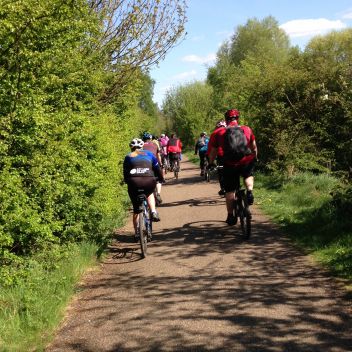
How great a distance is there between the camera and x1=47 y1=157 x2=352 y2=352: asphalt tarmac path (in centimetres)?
398

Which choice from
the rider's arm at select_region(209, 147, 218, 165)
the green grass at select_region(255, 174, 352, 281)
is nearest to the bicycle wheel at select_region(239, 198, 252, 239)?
the green grass at select_region(255, 174, 352, 281)

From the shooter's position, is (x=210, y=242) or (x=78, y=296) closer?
(x=78, y=296)

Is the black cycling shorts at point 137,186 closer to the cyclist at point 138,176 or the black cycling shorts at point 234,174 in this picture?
the cyclist at point 138,176

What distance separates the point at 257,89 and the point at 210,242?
9.97 meters

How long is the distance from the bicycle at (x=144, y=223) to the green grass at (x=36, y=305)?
3.73 feet

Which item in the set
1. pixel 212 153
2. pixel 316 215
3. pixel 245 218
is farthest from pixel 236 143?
pixel 316 215

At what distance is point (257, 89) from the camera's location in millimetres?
16234

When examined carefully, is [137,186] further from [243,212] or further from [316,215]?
[316,215]

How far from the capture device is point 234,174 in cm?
776

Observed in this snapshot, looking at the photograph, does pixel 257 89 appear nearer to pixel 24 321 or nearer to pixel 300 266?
pixel 300 266

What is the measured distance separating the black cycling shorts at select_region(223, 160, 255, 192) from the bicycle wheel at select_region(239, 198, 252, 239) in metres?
0.38

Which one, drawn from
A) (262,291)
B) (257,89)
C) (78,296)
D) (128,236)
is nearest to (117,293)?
(78,296)

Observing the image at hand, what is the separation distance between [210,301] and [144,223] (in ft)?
8.91

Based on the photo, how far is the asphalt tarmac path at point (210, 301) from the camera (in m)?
3.98
